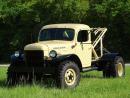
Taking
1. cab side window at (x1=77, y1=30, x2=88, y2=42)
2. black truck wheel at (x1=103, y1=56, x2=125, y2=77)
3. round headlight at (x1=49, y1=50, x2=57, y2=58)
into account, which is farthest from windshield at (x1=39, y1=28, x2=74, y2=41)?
black truck wheel at (x1=103, y1=56, x2=125, y2=77)

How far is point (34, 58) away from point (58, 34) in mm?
1862

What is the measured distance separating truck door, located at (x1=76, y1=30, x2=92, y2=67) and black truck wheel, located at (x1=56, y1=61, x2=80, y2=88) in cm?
131

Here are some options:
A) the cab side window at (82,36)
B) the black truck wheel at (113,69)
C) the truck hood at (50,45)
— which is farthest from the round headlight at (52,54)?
the black truck wheel at (113,69)

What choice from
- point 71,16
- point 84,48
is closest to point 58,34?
point 84,48

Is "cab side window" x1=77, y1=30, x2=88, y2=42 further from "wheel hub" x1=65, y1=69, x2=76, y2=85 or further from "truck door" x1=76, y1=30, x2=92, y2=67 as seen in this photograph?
"wheel hub" x1=65, y1=69, x2=76, y2=85

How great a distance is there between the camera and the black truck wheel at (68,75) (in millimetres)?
15523

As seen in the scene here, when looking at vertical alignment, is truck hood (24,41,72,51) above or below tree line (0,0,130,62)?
above

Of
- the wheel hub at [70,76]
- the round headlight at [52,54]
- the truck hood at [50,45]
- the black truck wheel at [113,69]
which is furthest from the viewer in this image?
the black truck wheel at [113,69]

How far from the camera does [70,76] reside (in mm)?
16141

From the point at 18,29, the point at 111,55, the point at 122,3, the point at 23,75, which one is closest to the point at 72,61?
the point at 23,75

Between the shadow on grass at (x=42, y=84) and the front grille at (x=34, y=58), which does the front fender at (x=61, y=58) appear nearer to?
the front grille at (x=34, y=58)

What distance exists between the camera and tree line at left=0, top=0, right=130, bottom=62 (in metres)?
38.8

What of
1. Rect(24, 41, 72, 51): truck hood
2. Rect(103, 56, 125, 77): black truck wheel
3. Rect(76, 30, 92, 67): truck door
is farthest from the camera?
Rect(103, 56, 125, 77): black truck wheel

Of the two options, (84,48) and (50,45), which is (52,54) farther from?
(84,48)
